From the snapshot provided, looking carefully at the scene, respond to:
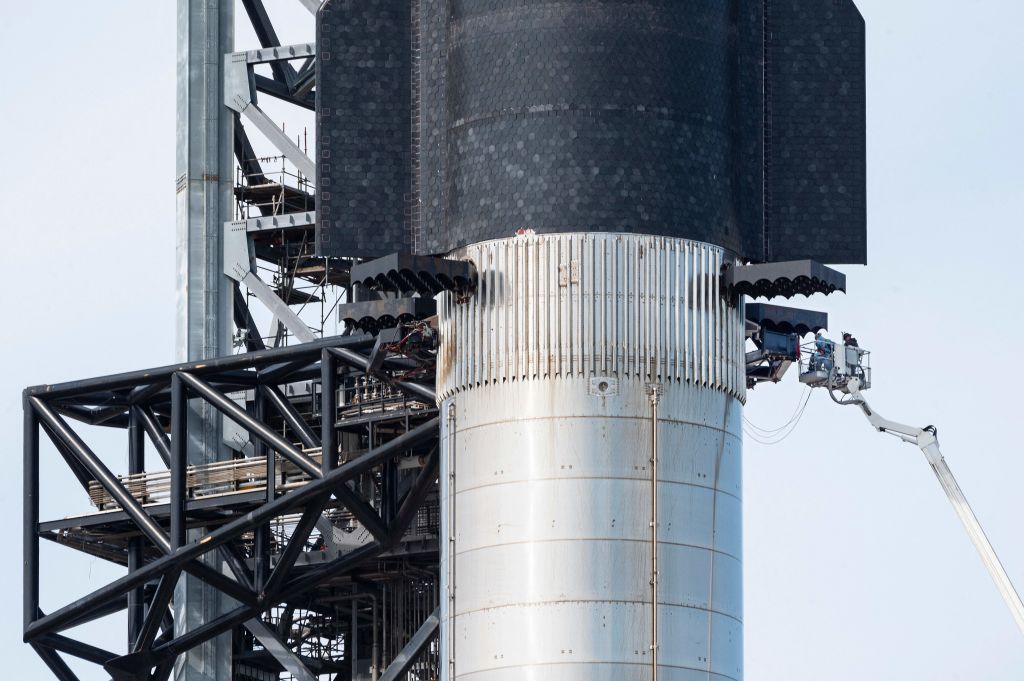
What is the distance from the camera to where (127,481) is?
326ft

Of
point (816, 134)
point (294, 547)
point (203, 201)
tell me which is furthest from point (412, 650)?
point (816, 134)

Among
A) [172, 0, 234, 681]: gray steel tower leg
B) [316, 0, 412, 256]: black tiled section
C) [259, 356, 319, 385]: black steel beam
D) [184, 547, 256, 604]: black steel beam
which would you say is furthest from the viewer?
[172, 0, 234, 681]: gray steel tower leg

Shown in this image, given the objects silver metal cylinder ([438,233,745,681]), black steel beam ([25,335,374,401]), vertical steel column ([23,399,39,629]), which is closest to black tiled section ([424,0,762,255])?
silver metal cylinder ([438,233,745,681])

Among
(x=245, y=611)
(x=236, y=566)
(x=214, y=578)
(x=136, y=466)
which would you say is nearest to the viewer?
(x=214, y=578)

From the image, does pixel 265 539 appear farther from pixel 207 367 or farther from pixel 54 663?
pixel 54 663

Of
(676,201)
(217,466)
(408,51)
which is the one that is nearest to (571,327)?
(676,201)

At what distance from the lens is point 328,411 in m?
92.6

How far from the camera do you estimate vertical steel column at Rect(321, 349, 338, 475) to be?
303 feet

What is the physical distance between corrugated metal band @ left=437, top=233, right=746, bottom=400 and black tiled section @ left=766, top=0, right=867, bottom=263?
430 centimetres

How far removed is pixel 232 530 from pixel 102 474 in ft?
18.1

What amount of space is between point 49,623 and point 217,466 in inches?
261

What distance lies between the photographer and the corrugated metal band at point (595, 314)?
7775 cm

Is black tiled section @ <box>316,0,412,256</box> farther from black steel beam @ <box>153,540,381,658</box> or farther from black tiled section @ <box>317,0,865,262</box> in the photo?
black steel beam @ <box>153,540,381,658</box>

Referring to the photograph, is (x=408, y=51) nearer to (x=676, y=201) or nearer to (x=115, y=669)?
(x=676, y=201)
